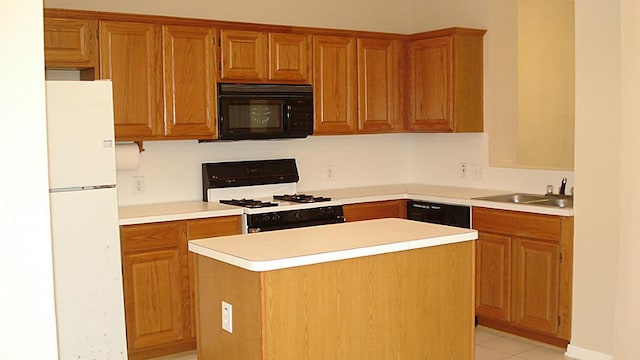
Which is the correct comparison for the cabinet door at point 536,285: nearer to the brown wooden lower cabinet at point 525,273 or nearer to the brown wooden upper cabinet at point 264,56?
the brown wooden lower cabinet at point 525,273

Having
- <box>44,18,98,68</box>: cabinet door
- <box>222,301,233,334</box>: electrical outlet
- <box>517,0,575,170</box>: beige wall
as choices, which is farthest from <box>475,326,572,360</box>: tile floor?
<box>44,18,98,68</box>: cabinet door

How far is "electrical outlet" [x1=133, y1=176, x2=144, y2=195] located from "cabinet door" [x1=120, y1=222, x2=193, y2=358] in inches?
23.6

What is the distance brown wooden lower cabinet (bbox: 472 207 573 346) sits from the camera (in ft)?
15.0

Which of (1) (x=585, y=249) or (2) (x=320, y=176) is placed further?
(2) (x=320, y=176)

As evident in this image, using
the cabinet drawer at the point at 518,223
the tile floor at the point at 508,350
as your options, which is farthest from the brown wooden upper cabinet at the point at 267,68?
the tile floor at the point at 508,350

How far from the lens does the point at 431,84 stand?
569 cm

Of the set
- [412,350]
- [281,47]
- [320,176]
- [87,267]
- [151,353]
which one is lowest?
[151,353]

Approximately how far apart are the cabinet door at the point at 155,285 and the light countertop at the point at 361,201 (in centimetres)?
7

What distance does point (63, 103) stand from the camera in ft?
12.7

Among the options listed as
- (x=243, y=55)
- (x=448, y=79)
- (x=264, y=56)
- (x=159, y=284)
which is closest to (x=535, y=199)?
(x=448, y=79)

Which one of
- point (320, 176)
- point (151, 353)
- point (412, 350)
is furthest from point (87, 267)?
point (320, 176)

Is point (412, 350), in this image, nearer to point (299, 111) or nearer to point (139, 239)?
point (139, 239)

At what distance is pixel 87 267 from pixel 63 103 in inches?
35.1

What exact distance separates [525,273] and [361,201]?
50.2 inches
